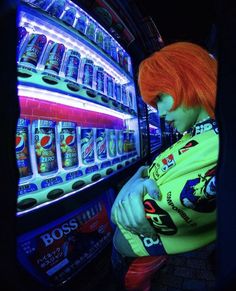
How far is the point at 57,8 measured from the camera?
1.36 metres

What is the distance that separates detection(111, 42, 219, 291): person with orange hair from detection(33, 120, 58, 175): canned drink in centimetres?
49

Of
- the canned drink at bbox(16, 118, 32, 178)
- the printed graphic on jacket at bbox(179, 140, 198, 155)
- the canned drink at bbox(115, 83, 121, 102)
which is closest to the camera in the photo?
the printed graphic on jacket at bbox(179, 140, 198, 155)

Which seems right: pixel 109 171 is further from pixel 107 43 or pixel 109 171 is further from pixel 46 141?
pixel 107 43

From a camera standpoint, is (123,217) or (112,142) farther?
(112,142)

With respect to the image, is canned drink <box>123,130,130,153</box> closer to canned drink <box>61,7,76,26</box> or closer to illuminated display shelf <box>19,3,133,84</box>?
illuminated display shelf <box>19,3,133,84</box>

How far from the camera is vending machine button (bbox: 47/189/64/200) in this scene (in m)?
1.06

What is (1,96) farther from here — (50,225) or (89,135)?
(89,135)

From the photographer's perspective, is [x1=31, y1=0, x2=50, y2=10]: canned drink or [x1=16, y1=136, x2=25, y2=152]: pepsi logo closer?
[x1=16, y1=136, x2=25, y2=152]: pepsi logo

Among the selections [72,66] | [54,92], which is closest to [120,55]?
[72,66]

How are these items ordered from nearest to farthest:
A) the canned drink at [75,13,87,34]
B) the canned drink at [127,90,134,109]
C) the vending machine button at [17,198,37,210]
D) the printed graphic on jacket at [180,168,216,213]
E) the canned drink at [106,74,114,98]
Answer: the printed graphic on jacket at [180,168,216,213] < the vending machine button at [17,198,37,210] < the canned drink at [75,13,87,34] < the canned drink at [106,74,114,98] < the canned drink at [127,90,134,109]

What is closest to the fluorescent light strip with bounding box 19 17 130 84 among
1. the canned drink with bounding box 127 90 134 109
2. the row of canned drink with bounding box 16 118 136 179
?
the canned drink with bounding box 127 90 134 109

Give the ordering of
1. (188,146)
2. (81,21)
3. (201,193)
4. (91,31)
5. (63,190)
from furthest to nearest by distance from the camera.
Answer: (91,31)
(81,21)
(63,190)
(188,146)
(201,193)

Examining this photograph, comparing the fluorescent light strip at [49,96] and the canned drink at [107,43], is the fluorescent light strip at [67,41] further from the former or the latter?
the fluorescent light strip at [49,96]

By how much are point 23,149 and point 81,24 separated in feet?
3.58
